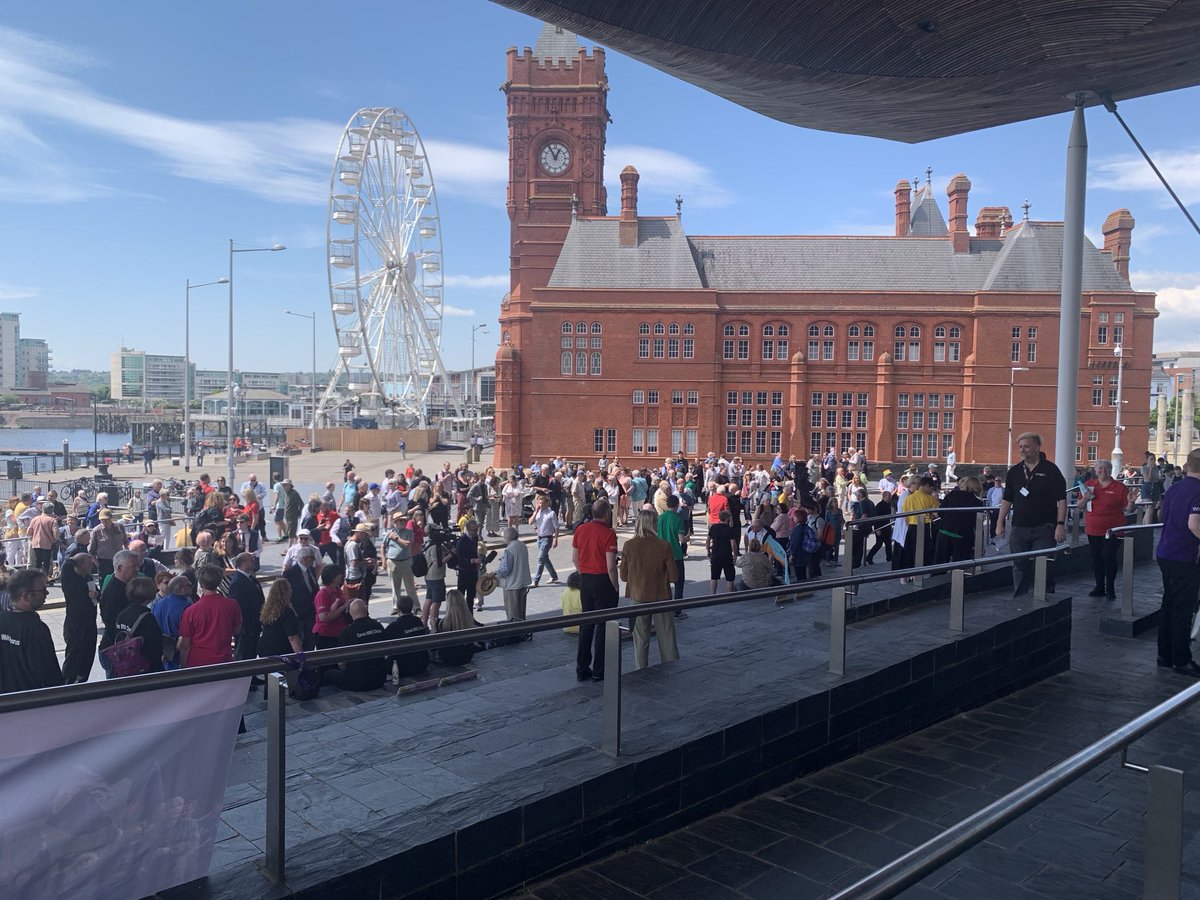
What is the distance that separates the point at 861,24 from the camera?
1005cm

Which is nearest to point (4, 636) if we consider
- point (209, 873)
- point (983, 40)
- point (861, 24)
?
point (209, 873)

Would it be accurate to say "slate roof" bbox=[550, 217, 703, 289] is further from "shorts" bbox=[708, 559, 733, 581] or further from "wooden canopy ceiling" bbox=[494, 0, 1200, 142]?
"shorts" bbox=[708, 559, 733, 581]

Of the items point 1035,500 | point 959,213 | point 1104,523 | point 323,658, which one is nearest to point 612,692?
point 323,658

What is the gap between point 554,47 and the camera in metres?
62.4

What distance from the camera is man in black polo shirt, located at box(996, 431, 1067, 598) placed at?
867 cm

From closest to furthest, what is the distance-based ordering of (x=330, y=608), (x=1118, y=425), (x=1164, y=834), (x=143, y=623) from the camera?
(x=1164, y=834)
(x=143, y=623)
(x=330, y=608)
(x=1118, y=425)

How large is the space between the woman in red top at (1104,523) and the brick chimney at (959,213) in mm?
47489

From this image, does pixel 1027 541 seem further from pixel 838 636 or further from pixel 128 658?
pixel 128 658

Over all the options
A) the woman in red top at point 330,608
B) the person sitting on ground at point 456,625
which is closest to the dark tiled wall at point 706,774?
the person sitting on ground at point 456,625

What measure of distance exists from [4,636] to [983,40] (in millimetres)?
11466

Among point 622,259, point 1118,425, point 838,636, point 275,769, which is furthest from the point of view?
point 622,259

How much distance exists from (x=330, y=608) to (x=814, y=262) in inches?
1925

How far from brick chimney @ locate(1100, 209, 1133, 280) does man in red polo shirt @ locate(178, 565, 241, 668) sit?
2323 inches

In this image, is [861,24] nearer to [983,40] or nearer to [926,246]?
[983,40]
